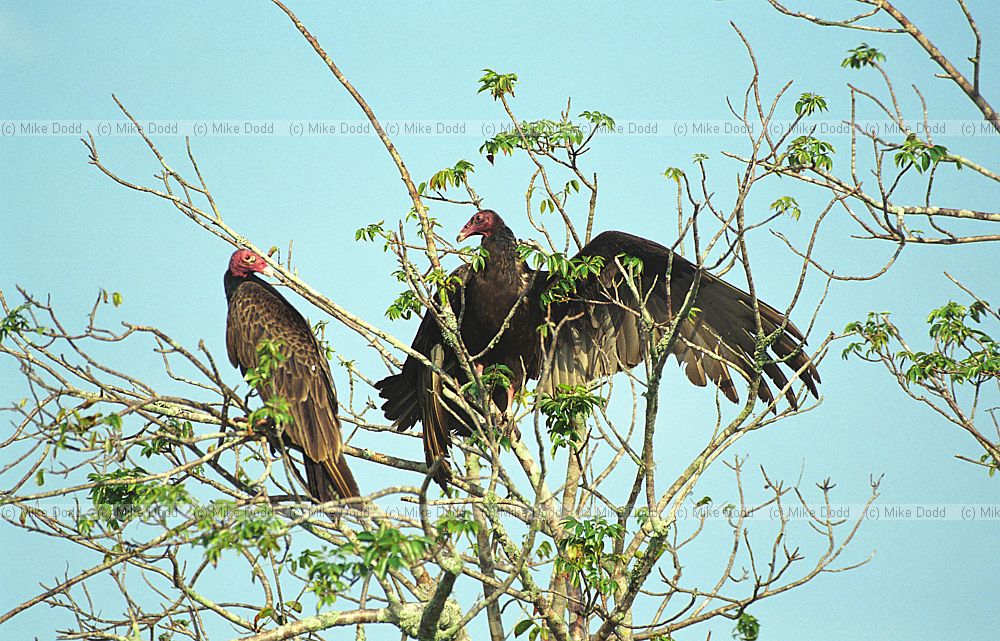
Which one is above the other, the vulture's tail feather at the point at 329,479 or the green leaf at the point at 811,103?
the green leaf at the point at 811,103

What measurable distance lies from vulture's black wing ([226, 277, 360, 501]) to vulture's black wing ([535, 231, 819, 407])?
124cm

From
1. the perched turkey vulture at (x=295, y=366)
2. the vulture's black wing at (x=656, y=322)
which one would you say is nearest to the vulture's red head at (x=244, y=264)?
the perched turkey vulture at (x=295, y=366)

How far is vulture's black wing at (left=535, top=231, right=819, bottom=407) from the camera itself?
4.93 meters

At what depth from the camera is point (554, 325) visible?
17.1ft

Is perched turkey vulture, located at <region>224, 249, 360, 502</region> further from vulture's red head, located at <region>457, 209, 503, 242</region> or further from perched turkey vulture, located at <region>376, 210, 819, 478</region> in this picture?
vulture's red head, located at <region>457, 209, 503, 242</region>

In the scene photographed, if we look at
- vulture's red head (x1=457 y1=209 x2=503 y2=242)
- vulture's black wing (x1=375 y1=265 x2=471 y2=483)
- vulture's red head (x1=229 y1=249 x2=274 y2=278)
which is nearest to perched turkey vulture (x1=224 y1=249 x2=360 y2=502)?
vulture's red head (x1=229 y1=249 x2=274 y2=278)

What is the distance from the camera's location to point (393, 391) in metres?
5.32

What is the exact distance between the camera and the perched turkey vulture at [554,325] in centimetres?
508

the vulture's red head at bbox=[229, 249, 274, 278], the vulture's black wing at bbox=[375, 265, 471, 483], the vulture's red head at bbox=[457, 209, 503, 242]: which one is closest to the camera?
the vulture's red head at bbox=[229, 249, 274, 278]

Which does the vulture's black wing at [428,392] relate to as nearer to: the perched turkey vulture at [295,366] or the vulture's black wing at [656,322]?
the vulture's black wing at [656,322]

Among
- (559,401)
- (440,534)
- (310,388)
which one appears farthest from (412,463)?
(440,534)

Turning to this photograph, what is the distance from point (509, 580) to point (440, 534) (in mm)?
409

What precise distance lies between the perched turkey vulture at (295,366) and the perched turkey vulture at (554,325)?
0.72 metres

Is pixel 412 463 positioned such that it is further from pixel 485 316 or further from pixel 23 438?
pixel 23 438
